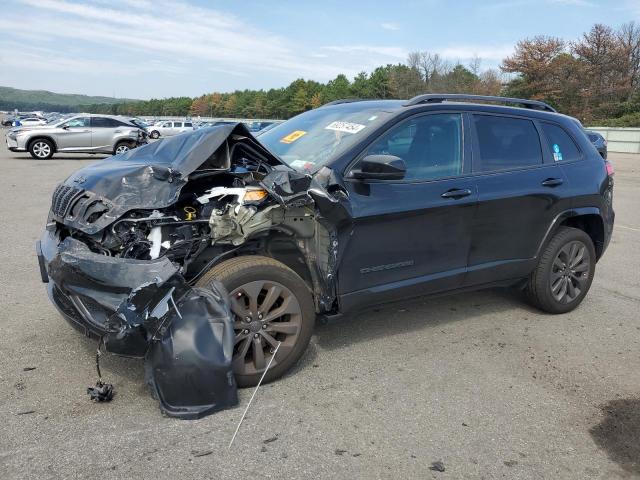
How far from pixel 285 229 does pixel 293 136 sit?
4.08 ft

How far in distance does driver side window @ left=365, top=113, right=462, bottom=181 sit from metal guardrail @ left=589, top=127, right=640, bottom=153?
113ft

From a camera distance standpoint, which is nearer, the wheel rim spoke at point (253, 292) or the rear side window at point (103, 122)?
the wheel rim spoke at point (253, 292)

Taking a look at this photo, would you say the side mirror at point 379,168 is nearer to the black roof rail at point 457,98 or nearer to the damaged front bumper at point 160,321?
the black roof rail at point 457,98

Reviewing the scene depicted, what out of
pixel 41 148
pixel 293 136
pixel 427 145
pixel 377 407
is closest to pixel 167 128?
pixel 41 148

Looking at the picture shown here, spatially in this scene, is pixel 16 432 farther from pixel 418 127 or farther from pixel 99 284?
pixel 418 127

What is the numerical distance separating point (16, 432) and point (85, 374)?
660 millimetres

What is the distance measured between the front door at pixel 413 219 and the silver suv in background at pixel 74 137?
17.8 metres

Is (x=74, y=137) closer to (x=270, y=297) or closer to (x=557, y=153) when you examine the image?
(x=557, y=153)

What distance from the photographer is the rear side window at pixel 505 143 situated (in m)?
4.37

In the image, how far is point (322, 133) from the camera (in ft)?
14.0

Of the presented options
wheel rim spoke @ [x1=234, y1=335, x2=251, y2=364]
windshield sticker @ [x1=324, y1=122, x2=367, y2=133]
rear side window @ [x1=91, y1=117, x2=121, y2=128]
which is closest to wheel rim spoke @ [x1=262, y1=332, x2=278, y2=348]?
wheel rim spoke @ [x1=234, y1=335, x2=251, y2=364]

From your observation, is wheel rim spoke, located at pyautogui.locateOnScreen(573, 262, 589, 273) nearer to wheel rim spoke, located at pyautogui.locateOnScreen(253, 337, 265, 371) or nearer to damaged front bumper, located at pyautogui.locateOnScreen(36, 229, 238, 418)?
wheel rim spoke, located at pyautogui.locateOnScreen(253, 337, 265, 371)

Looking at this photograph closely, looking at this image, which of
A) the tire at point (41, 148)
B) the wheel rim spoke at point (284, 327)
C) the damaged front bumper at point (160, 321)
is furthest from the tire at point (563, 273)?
the tire at point (41, 148)

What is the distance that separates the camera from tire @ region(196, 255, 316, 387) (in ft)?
10.9
